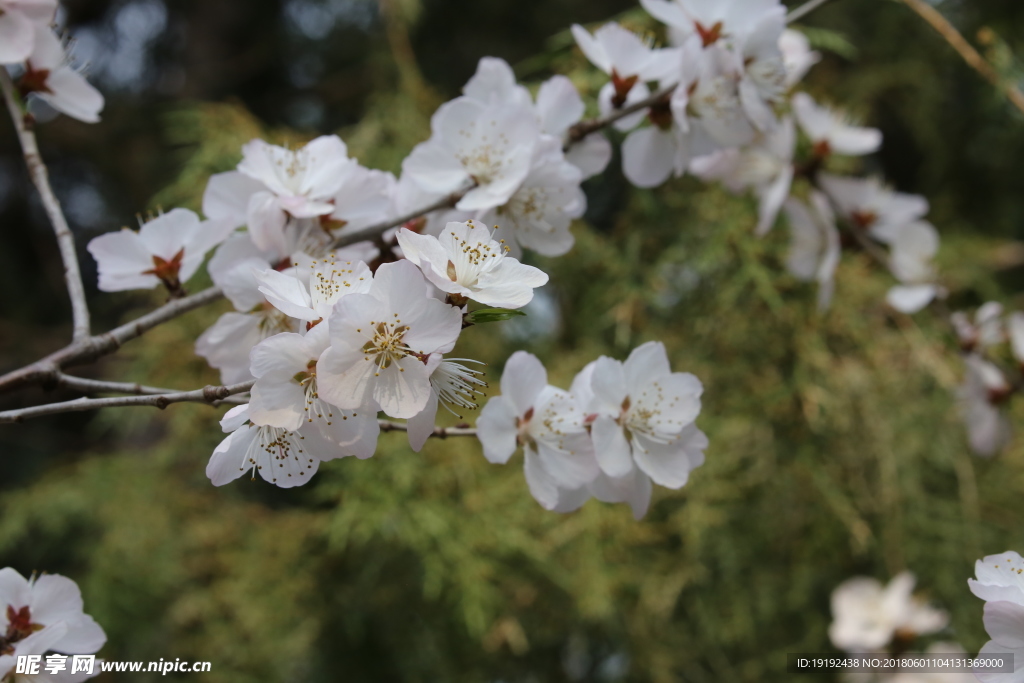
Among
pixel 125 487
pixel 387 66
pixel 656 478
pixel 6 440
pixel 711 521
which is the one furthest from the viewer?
pixel 6 440

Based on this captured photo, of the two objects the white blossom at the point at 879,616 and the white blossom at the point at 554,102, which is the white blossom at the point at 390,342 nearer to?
the white blossom at the point at 554,102

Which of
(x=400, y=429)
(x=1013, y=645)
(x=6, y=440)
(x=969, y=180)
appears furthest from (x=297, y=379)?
(x=6, y=440)

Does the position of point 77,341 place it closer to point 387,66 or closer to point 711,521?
point 711,521

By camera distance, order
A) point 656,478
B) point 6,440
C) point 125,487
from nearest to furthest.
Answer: point 656,478, point 125,487, point 6,440

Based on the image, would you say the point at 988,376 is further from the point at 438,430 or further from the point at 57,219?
the point at 57,219

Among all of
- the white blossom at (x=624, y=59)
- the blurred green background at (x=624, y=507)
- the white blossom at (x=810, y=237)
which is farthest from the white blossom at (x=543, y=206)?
the white blossom at (x=810, y=237)

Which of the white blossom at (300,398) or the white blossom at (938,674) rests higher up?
the white blossom at (300,398)

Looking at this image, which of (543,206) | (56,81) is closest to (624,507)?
(543,206)
